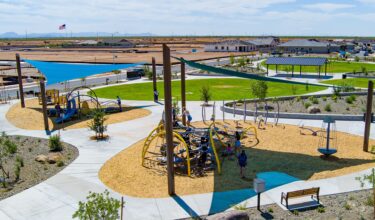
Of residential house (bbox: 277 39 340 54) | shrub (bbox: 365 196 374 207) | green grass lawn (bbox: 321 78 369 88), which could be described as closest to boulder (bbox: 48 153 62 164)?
shrub (bbox: 365 196 374 207)

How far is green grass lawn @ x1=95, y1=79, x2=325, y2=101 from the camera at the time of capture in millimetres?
33625

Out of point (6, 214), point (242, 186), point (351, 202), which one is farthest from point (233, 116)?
point (6, 214)

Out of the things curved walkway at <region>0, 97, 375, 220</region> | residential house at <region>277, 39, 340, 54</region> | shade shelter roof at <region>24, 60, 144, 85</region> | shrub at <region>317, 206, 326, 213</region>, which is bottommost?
curved walkway at <region>0, 97, 375, 220</region>

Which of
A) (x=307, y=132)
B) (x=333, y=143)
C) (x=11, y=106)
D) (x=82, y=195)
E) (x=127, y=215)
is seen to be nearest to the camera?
(x=127, y=215)

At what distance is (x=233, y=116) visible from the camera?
25062 mm

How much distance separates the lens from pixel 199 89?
3694 centimetres

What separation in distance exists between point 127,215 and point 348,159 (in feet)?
33.6

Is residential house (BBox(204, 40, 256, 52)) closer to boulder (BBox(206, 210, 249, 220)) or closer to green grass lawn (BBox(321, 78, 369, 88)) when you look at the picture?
green grass lawn (BBox(321, 78, 369, 88))

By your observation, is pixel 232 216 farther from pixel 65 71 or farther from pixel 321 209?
pixel 65 71

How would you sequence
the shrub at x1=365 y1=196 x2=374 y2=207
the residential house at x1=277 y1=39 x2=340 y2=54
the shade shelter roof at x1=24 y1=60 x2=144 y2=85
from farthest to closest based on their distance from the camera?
the residential house at x1=277 y1=39 x2=340 y2=54 → the shade shelter roof at x1=24 y1=60 x2=144 y2=85 → the shrub at x1=365 y1=196 x2=374 y2=207

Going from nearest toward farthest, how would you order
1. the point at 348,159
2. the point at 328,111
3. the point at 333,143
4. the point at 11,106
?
the point at 348,159 < the point at 333,143 < the point at 328,111 < the point at 11,106

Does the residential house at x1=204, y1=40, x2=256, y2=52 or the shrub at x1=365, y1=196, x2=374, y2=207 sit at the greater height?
the residential house at x1=204, y1=40, x2=256, y2=52

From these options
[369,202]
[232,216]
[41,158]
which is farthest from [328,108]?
[41,158]

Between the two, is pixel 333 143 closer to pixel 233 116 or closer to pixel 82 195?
pixel 233 116
